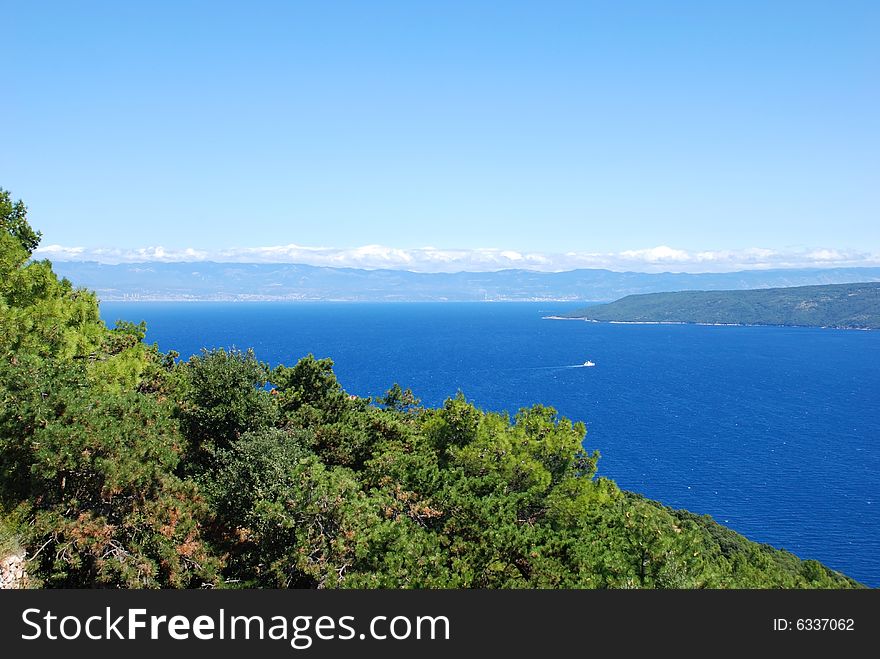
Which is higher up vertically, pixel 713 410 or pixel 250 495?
pixel 250 495

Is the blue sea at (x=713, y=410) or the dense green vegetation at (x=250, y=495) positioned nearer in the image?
the dense green vegetation at (x=250, y=495)

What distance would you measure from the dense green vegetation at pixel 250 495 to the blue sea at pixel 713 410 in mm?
43621

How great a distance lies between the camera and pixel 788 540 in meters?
58.3

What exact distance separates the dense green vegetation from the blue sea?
4362 centimetres

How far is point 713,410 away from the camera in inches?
4277

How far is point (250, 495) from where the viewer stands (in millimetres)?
18266

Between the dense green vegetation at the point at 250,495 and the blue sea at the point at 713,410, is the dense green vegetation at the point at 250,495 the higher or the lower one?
the higher one

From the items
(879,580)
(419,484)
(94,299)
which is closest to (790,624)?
(419,484)

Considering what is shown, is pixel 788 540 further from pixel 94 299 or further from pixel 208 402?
pixel 94 299

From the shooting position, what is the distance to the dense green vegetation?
Answer: 1630 cm

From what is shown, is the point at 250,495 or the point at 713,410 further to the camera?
the point at 713,410

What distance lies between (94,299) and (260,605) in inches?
1174

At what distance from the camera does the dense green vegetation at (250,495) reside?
53.5ft

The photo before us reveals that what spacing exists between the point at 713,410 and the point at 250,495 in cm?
10665
